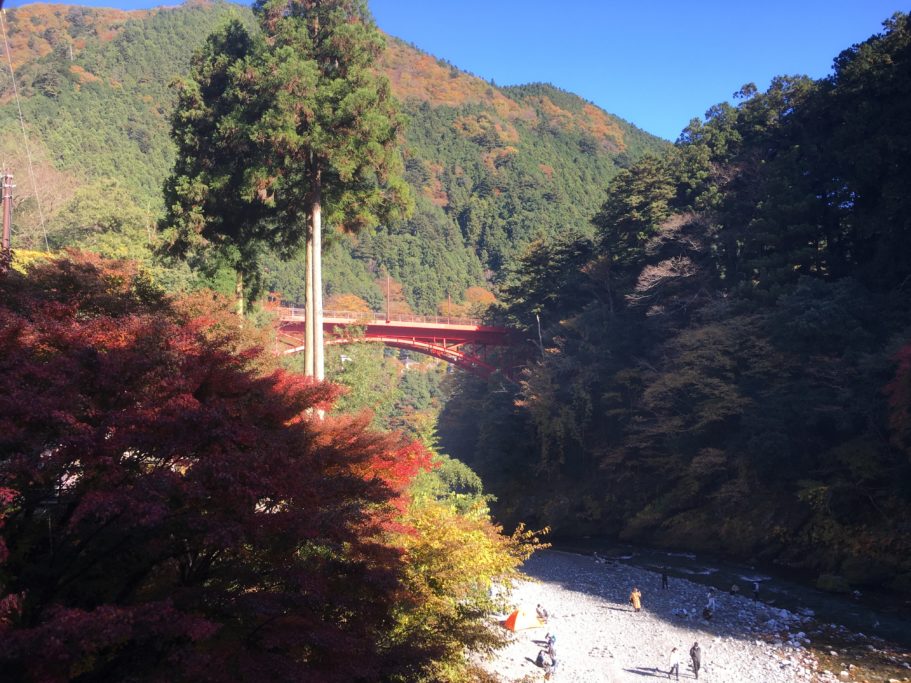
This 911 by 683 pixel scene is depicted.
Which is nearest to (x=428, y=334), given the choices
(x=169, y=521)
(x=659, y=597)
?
(x=659, y=597)

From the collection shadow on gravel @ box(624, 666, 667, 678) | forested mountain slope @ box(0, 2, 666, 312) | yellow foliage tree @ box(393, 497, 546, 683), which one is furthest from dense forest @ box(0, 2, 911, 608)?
yellow foliage tree @ box(393, 497, 546, 683)

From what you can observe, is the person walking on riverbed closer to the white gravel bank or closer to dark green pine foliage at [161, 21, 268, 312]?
the white gravel bank

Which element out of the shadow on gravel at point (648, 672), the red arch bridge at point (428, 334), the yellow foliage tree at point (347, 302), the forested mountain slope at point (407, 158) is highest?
the forested mountain slope at point (407, 158)

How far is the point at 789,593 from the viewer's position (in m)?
16.7

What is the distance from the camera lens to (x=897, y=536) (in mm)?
16297

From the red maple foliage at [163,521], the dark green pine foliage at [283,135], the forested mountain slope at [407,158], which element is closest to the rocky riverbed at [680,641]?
the red maple foliage at [163,521]

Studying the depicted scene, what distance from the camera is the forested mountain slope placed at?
35.1 meters

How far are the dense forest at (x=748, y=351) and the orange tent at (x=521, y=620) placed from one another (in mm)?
7170

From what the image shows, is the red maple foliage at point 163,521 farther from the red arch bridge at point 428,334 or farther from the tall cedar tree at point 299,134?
the red arch bridge at point 428,334

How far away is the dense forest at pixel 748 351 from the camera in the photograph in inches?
701

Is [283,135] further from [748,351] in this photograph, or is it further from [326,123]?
[748,351]

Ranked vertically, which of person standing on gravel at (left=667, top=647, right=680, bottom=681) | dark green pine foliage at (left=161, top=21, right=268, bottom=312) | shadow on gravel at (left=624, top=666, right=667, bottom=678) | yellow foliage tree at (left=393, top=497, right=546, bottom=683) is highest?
dark green pine foliage at (left=161, top=21, right=268, bottom=312)

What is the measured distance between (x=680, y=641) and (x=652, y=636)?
2.16ft

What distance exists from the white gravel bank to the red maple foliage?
592 centimetres
